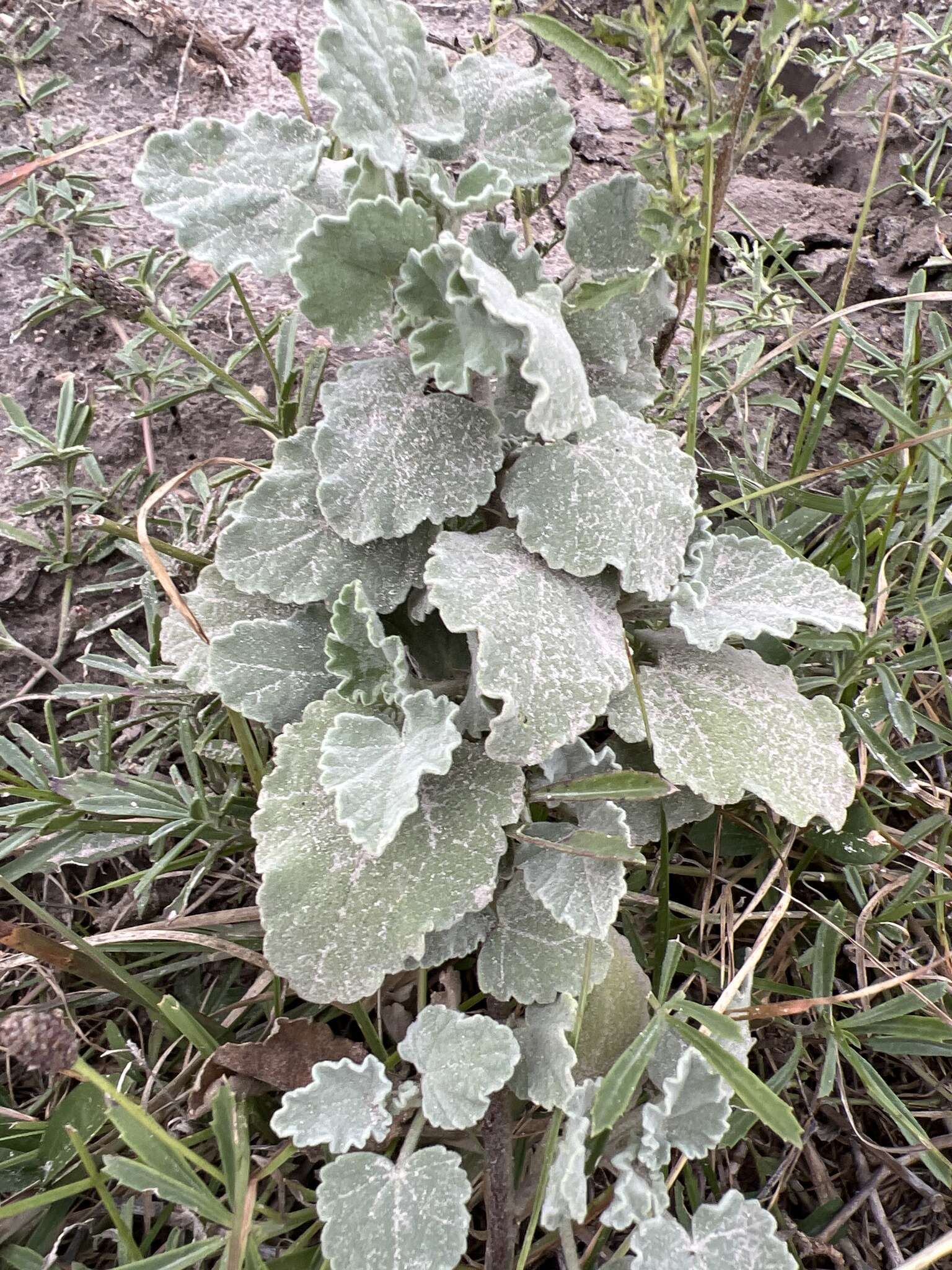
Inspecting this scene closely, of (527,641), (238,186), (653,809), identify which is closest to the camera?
(527,641)

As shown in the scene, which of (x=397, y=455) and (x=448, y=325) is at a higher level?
(x=448, y=325)

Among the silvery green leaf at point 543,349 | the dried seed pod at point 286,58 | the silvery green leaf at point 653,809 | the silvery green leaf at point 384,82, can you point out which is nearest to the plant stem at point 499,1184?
the silvery green leaf at point 653,809

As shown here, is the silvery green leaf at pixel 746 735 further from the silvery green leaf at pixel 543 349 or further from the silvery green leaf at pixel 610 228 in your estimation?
the silvery green leaf at pixel 610 228

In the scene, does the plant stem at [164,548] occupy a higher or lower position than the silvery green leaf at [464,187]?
lower

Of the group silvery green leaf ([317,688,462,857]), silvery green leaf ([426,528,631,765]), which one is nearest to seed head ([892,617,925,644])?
silvery green leaf ([426,528,631,765])

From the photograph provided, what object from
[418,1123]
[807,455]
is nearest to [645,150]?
[807,455]

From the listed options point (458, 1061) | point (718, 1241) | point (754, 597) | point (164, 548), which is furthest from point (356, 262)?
point (718, 1241)

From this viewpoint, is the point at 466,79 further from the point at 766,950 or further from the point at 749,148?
the point at 766,950

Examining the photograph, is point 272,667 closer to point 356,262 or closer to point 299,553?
point 299,553
